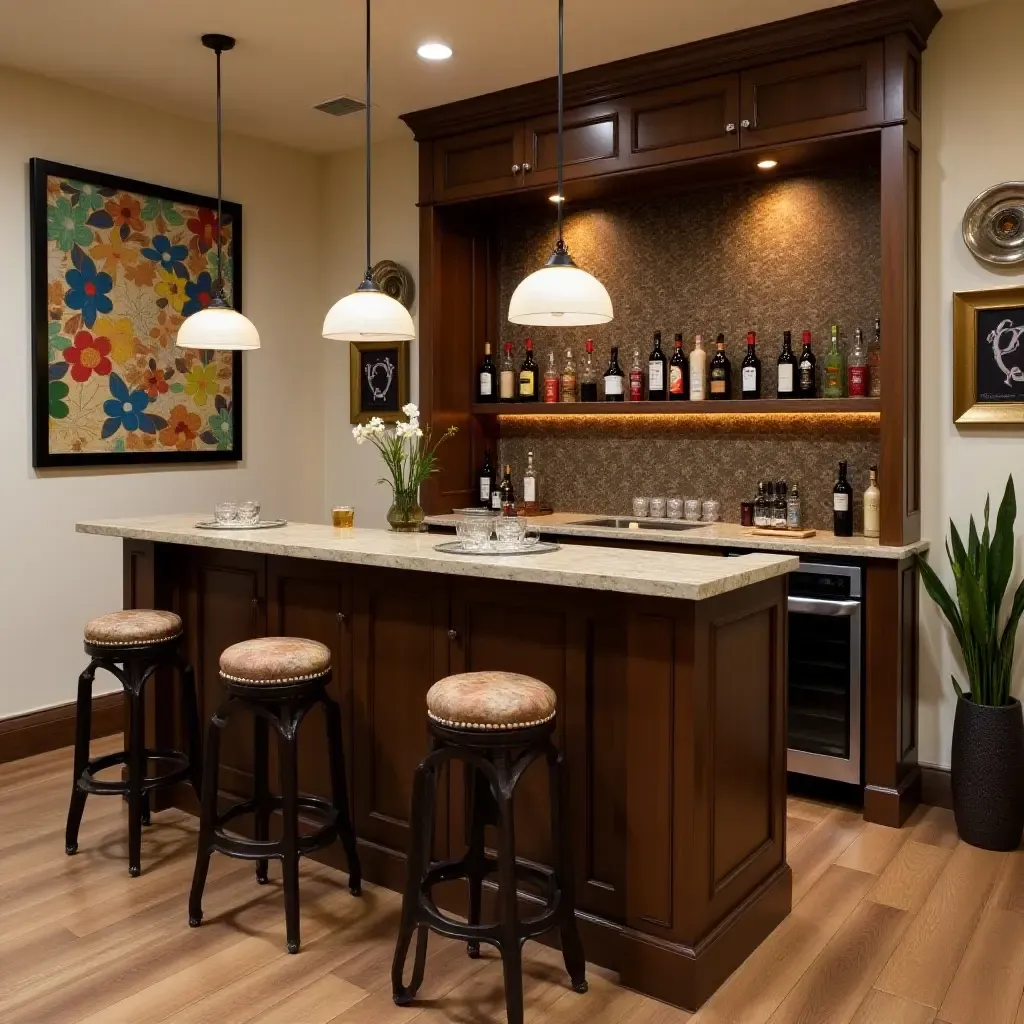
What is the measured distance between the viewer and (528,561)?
2.52m

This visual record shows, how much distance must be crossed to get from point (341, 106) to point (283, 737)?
3.25 m

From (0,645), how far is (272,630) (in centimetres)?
168

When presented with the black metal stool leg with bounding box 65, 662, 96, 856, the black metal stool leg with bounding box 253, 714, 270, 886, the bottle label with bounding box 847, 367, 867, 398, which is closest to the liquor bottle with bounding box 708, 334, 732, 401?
the bottle label with bounding box 847, 367, 867, 398

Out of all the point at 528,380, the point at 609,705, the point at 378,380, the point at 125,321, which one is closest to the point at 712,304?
the point at 528,380

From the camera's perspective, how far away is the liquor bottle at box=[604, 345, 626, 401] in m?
4.54

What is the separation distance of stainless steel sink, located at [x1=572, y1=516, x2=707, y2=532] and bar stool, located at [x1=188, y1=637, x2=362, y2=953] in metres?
1.91

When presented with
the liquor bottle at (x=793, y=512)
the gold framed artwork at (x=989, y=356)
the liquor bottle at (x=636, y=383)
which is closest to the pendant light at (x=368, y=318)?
the liquor bottle at (x=636, y=383)

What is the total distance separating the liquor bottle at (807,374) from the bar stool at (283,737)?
2353 millimetres

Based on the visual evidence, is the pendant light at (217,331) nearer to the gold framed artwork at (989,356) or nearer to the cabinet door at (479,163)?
the cabinet door at (479,163)

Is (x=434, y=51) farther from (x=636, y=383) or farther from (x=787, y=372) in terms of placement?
(x=787, y=372)

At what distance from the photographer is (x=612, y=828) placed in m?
2.49

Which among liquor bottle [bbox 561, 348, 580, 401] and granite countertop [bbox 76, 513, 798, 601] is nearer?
granite countertop [bbox 76, 513, 798, 601]

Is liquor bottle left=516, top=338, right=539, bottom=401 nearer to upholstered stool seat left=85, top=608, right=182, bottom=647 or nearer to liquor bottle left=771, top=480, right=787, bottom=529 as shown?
liquor bottle left=771, top=480, right=787, bottom=529

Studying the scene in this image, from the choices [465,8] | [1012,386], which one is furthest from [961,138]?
[465,8]
